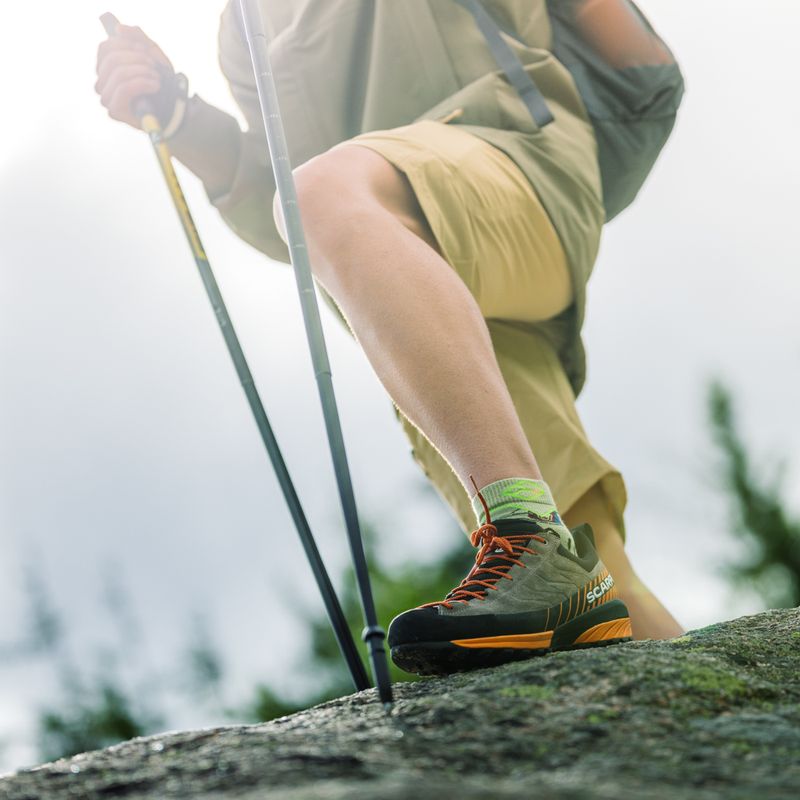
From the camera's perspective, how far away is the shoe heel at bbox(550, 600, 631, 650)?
1.82m

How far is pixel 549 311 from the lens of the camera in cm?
276

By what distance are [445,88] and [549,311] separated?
707mm

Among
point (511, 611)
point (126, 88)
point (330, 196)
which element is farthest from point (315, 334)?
point (126, 88)

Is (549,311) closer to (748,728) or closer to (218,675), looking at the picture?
(748,728)

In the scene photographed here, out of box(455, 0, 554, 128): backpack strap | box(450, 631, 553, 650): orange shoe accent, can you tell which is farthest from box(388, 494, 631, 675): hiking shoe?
box(455, 0, 554, 128): backpack strap

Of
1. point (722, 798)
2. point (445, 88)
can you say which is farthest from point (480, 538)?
point (445, 88)

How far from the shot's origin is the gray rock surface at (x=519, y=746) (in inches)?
38.9

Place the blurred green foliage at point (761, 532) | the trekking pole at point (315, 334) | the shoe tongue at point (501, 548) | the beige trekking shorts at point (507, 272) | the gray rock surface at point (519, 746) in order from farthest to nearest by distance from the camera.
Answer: the blurred green foliage at point (761, 532)
the beige trekking shorts at point (507, 272)
the shoe tongue at point (501, 548)
the trekking pole at point (315, 334)
the gray rock surface at point (519, 746)

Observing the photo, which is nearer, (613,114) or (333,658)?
(613,114)

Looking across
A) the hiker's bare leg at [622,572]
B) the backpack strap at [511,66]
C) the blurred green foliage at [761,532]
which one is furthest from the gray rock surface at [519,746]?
the blurred green foliage at [761,532]

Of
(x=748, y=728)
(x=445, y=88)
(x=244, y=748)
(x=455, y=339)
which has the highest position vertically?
(x=445, y=88)

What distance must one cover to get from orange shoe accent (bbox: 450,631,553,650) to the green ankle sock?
0.21 m

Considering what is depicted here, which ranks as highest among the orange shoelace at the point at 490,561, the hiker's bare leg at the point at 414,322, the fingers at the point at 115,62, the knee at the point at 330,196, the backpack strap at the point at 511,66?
the fingers at the point at 115,62

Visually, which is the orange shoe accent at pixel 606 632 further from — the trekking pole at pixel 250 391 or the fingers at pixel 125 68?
the fingers at pixel 125 68
